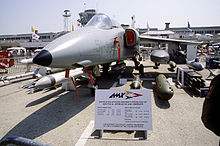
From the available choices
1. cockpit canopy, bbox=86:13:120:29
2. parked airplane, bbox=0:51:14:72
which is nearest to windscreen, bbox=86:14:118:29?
cockpit canopy, bbox=86:13:120:29

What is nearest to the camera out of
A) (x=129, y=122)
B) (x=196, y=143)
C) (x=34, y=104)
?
(x=196, y=143)

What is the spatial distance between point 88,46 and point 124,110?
237cm

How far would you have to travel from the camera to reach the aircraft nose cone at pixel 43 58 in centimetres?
354

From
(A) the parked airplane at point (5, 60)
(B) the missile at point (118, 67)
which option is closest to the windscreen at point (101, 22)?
(B) the missile at point (118, 67)

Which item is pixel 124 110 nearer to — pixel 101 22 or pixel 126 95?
pixel 126 95

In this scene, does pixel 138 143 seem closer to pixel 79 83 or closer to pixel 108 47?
pixel 108 47

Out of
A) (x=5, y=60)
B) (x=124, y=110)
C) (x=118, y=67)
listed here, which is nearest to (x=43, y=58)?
(x=124, y=110)

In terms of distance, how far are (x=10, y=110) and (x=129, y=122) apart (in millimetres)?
4932

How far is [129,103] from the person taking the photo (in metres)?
3.67

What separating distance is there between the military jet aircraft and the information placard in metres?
1.47

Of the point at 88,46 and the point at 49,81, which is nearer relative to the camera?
the point at 88,46

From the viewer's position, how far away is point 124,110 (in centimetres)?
365

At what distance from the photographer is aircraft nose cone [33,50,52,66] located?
11.6 ft

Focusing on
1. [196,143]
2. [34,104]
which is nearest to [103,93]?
[196,143]
